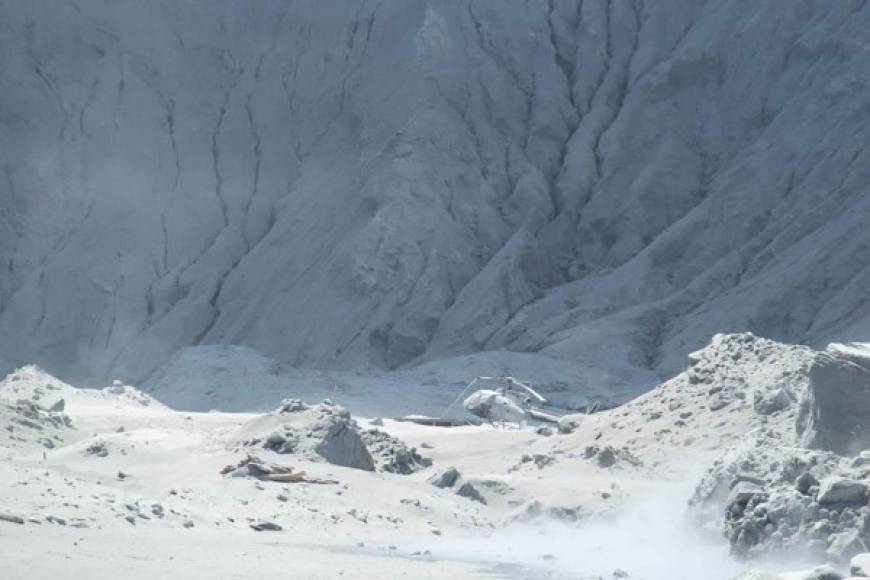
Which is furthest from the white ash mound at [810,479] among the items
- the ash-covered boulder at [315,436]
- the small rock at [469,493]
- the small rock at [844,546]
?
the ash-covered boulder at [315,436]

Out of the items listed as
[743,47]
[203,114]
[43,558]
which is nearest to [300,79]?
[203,114]

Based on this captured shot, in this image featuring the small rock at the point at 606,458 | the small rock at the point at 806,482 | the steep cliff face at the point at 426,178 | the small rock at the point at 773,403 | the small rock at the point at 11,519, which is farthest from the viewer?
the steep cliff face at the point at 426,178

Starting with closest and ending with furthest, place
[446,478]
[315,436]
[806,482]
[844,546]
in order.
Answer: [844,546], [806,482], [446,478], [315,436]

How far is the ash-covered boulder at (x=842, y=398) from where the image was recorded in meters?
16.5

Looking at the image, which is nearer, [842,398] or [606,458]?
→ [842,398]

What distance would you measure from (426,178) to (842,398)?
4484cm

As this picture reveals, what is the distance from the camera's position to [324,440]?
77.7 feet

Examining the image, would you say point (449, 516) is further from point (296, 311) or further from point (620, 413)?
point (296, 311)

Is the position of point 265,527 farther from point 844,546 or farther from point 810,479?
point 844,546

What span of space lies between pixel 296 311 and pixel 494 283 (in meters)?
7.62

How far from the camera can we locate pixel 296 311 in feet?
191

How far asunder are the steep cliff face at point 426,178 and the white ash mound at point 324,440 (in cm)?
2307

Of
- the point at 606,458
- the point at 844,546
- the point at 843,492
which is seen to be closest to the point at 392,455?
the point at 606,458

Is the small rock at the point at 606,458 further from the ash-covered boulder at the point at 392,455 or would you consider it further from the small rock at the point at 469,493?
the ash-covered boulder at the point at 392,455
